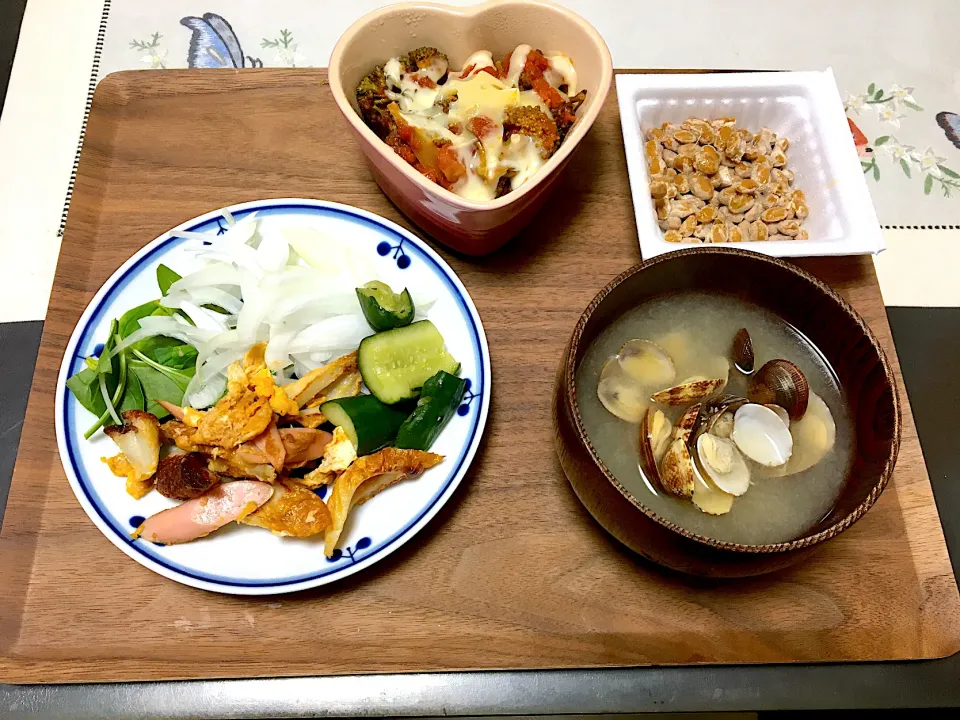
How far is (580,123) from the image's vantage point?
113 centimetres

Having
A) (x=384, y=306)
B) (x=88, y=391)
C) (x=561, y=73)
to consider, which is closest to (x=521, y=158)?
(x=561, y=73)

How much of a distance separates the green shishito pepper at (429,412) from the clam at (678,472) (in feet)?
1.09

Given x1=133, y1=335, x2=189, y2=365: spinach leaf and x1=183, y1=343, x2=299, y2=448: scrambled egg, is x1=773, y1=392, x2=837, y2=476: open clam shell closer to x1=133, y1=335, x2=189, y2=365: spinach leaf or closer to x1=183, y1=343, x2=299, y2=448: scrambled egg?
x1=183, y1=343, x2=299, y2=448: scrambled egg

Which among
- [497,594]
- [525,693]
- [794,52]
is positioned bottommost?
[525,693]

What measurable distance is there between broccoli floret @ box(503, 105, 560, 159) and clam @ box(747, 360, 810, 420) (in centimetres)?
49

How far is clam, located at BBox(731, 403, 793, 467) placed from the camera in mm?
964

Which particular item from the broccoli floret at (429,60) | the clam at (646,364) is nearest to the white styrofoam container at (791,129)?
the clam at (646,364)

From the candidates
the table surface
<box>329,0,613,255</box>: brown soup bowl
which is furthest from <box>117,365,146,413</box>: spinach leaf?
<box>329,0,613,255</box>: brown soup bowl

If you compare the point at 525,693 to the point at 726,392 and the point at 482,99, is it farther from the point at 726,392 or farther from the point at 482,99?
the point at 482,99

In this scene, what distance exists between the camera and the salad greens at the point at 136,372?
108 cm

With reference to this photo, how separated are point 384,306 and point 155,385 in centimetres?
40

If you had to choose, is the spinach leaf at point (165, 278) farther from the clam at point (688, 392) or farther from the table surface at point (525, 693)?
the clam at point (688, 392)

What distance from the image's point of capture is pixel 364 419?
106 centimetres

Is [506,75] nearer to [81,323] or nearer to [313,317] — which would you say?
[313,317]
